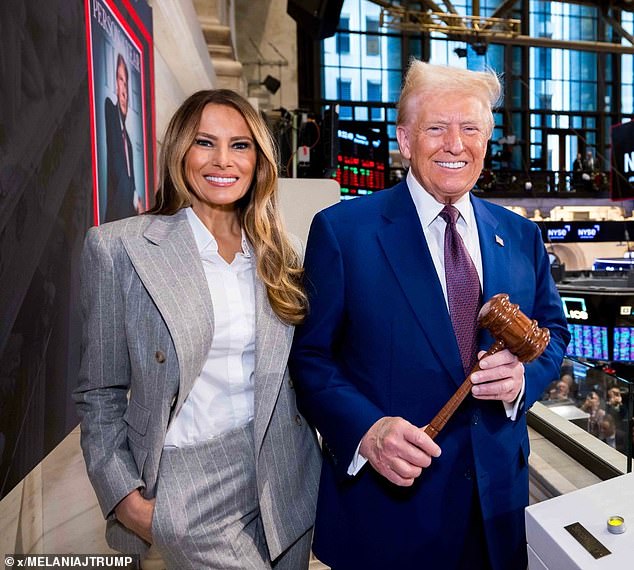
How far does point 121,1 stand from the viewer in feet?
8.21

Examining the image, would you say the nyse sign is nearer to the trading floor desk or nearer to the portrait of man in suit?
the portrait of man in suit

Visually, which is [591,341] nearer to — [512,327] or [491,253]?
[491,253]

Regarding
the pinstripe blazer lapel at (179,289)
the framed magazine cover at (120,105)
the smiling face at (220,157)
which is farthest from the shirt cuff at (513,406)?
the framed magazine cover at (120,105)

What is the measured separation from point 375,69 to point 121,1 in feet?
62.2

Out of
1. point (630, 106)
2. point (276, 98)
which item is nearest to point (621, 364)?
point (276, 98)

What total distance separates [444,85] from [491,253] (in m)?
0.44

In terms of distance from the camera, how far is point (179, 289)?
1416mm

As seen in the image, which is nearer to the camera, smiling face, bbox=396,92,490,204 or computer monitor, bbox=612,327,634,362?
smiling face, bbox=396,92,490,204

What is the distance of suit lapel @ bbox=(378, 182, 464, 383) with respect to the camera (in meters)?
1.38

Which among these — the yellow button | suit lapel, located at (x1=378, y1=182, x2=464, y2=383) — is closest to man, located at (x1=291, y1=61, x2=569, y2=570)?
suit lapel, located at (x1=378, y1=182, x2=464, y2=383)

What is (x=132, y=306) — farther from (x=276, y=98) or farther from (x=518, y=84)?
(x=518, y=84)

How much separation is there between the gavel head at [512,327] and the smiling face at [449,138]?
0.39 m

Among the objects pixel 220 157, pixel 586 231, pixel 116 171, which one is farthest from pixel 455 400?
pixel 586 231

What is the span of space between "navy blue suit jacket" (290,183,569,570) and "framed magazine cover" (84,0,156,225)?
3.36 feet
